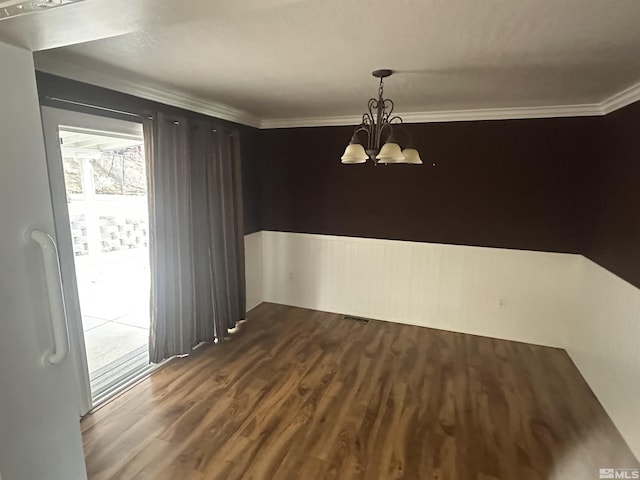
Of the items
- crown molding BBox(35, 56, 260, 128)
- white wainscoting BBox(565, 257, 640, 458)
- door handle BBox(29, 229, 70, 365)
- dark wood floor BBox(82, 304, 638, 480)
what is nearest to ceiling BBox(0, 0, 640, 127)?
crown molding BBox(35, 56, 260, 128)

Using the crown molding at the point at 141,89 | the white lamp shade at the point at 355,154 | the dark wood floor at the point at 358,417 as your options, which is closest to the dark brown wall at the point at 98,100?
the crown molding at the point at 141,89

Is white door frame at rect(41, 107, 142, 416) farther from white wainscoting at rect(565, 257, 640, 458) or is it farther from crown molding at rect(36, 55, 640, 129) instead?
white wainscoting at rect(565, 257, 640, 458)

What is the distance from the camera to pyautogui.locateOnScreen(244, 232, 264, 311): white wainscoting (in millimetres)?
4398

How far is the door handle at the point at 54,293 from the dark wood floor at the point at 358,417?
1172 millimetres

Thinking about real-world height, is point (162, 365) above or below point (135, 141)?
below

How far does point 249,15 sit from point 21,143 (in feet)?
3.28

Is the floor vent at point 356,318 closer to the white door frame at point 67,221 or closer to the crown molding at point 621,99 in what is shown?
the white door frame at point 67,221

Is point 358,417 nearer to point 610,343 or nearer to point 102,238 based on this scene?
point 610,343

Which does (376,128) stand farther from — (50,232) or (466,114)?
(50,232)

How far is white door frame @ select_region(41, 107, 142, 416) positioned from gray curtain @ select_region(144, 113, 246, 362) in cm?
49

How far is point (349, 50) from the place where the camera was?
6.26 feet

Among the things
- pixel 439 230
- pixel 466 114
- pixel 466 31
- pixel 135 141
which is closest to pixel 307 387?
pixel 439 230

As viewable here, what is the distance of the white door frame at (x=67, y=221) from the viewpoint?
7.08 feet

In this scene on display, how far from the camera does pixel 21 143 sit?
1142 mm
